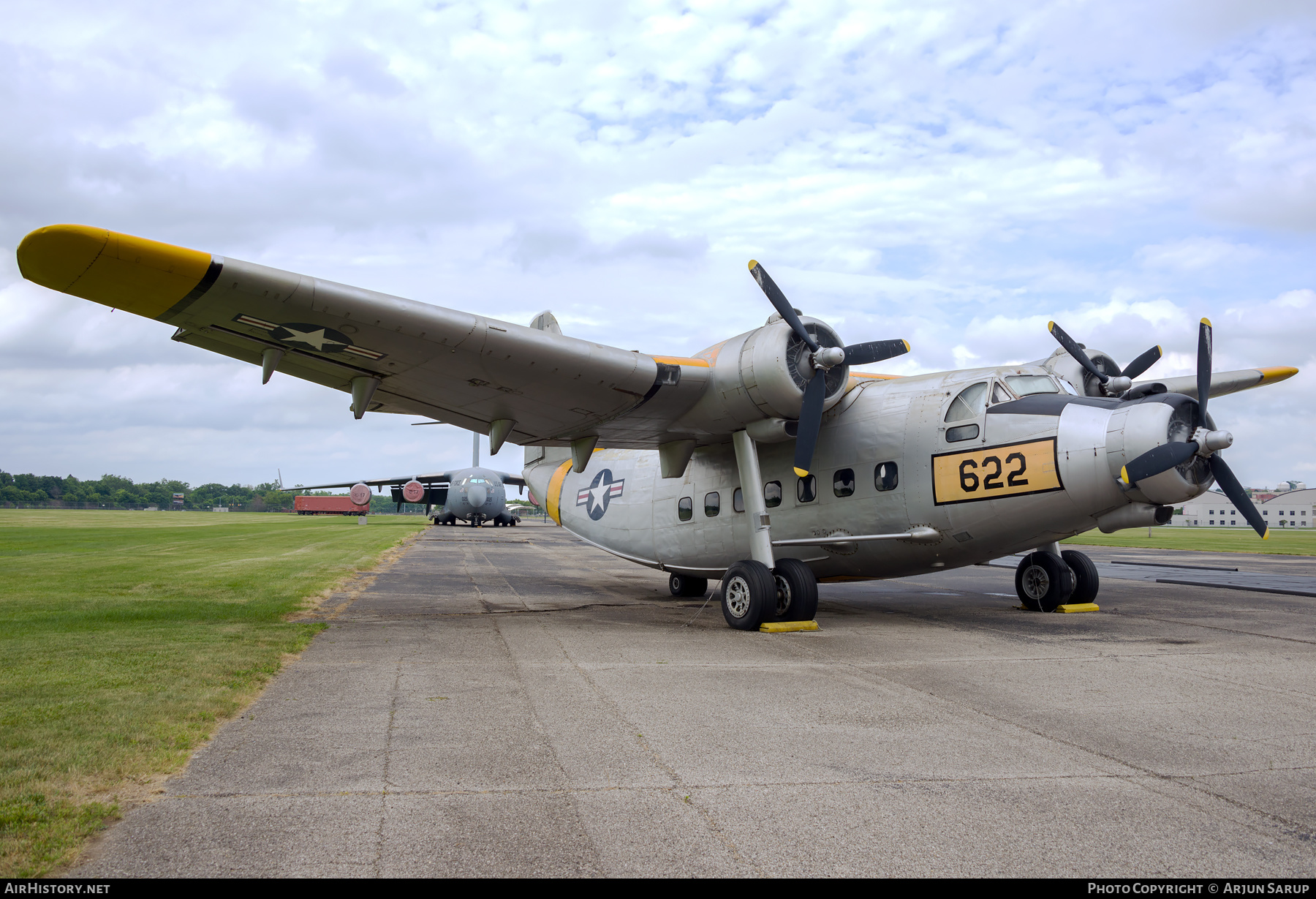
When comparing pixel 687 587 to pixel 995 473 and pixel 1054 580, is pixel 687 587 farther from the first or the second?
pixel 995 473

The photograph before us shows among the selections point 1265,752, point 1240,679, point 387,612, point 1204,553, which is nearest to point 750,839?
point 1265,752

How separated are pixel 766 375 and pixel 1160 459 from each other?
16.6 ft

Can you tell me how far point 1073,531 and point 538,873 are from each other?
396 inches

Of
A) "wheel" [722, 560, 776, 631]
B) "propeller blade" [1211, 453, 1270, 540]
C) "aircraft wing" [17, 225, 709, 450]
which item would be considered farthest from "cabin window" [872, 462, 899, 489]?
"propeller blade" [1211, 453, 1270, 540]

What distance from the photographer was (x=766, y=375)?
448 inches

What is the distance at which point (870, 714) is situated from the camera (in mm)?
6344

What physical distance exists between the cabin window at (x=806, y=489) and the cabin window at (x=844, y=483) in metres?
0.34

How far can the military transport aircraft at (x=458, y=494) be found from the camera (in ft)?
201

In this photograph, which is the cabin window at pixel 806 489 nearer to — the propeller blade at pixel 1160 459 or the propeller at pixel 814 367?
the propeller at pixel 814 367

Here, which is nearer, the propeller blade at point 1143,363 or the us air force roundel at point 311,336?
the us air force roundel at point 311,336

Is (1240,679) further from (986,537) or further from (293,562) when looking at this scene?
(293,562)

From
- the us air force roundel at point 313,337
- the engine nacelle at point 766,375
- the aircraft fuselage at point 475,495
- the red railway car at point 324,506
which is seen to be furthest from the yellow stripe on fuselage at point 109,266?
the red railway car at point 324,506

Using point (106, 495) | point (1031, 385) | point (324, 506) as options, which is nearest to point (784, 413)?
point (1031, 385)

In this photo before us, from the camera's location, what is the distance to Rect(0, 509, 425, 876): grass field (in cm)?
396
